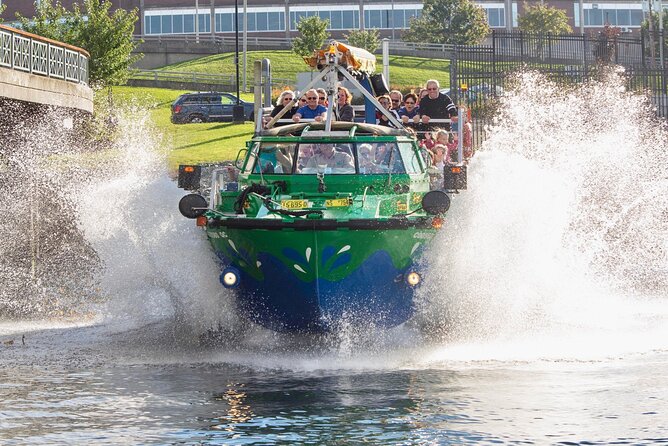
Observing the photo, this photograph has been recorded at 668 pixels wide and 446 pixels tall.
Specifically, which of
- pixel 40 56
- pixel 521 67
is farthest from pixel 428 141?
pixel 521 67

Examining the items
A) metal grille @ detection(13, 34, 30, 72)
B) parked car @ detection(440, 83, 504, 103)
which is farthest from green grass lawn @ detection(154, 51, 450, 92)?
metal grille @ detection(13, 34, 30, 72)

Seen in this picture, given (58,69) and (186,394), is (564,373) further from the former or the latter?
(58,69)

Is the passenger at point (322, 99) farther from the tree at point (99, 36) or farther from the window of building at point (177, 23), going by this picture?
the window of building at point (177, 23)

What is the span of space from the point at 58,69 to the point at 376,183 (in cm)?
1519

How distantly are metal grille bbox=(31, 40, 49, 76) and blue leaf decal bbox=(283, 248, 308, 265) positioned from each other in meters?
14.2

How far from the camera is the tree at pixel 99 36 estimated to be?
52656 mm

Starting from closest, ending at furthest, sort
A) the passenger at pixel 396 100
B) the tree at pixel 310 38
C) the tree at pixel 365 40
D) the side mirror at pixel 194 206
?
the side mirror at pixel 194 206, the passenger at pixel 396 100, the tree at pixel 310 38, the tree at pixel 365 40

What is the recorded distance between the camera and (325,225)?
613 inches

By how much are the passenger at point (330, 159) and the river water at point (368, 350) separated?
64.0 inches

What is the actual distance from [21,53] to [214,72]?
48.8m

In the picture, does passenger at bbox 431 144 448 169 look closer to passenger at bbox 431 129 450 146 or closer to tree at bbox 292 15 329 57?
passenger at bbox 431 129 450 146

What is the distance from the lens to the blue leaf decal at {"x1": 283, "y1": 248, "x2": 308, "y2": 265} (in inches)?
620

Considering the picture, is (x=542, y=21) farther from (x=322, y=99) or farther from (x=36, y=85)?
(x=322, y=99)

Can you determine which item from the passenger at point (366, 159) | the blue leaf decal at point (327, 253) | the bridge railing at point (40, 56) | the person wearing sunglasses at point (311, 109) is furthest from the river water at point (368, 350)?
the bridge railing at point (40, 56)
